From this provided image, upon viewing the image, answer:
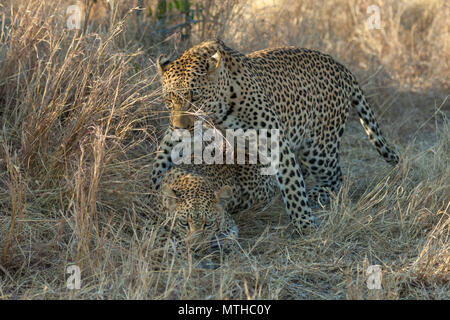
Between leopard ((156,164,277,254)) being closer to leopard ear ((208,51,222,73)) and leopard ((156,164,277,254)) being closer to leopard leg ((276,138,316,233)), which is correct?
leopard leg ((276,138,316,233))

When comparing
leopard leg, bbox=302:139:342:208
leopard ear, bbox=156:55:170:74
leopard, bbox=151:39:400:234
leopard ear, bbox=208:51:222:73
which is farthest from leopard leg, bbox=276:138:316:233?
leopard ear, bbox=156:55:170:74

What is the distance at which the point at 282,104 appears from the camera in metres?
6.07

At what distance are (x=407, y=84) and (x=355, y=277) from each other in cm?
493

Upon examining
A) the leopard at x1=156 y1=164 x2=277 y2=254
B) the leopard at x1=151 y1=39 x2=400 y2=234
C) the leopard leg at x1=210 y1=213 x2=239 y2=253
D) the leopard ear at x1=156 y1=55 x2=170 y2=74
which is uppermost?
the leopard ear at x1=156 y1=55 x2=170 y2=74

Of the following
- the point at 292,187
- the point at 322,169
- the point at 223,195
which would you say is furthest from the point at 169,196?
the point at 322,169

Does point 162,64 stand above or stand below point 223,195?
above

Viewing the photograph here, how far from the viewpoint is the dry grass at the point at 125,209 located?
4.57m

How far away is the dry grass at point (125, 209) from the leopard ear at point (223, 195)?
366 millimetres

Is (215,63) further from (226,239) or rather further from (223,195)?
(226,239)

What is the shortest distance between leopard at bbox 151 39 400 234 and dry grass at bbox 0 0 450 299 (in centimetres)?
24

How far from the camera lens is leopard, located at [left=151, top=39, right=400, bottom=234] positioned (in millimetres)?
5375

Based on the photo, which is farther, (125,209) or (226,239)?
(125,209)

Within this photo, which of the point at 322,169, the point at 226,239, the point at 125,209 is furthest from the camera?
the point at 322,169

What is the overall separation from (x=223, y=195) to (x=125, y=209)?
826 mm
